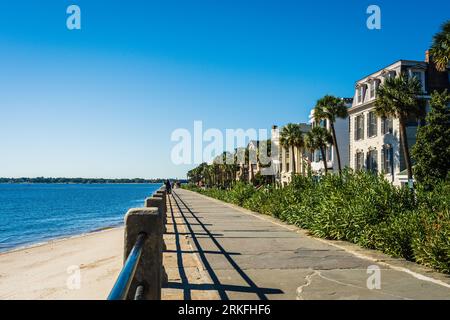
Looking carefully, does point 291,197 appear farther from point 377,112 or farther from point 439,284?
point 377,112

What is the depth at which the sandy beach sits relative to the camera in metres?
12.8

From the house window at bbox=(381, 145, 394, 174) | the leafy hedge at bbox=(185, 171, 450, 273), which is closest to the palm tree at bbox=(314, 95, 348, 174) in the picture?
the house window at bbox=(381, 145, 394, 174)

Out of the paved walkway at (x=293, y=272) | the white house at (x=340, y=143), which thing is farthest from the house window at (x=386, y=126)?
the paved walkway at (x=293, y=272)

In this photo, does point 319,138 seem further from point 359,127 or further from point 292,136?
point 292,136

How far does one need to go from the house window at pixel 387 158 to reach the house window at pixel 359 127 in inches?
167

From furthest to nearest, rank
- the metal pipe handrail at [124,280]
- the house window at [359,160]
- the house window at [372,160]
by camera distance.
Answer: the house window at [359,160] < the house window at [372,160] < the metal pipe handrail at [124,280]

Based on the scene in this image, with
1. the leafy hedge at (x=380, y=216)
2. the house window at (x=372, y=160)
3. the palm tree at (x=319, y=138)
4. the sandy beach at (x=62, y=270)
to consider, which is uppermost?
the palm tree at (x=319, y=138)

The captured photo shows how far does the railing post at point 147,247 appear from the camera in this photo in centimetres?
451

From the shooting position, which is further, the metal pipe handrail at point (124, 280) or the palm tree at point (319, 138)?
the palm tree at point (319, 138)

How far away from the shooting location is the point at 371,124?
1515 inches

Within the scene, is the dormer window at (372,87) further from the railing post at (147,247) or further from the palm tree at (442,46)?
the railing post at (147,247)

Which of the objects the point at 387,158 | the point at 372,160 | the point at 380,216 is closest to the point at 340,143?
the point at 372,160
